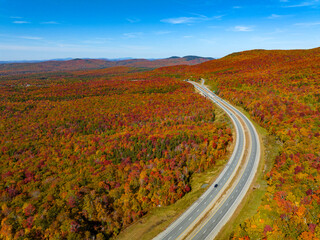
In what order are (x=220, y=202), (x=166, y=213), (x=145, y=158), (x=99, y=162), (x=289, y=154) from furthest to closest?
(x=99, y=162), (x=145, y=158), (x=289, y=154), (x=166, y=213), (x=220, y=202)

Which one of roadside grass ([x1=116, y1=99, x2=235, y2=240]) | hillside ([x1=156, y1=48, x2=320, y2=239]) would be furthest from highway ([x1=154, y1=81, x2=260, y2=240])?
hillside ([x1=156, y1=48, x2=320, y2=239])

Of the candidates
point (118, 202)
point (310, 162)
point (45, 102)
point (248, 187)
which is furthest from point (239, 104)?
point (45, 102)

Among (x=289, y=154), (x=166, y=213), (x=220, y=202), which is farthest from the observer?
(x=289, y=154)

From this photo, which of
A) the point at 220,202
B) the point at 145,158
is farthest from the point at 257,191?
the point at 145,158

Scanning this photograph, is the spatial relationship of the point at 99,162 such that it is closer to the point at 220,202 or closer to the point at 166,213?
the point at 166,213

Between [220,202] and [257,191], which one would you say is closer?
[220,202]

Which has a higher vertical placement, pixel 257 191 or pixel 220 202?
pixel 257 191

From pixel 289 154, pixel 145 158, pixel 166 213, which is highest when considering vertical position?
pixel 289 154
